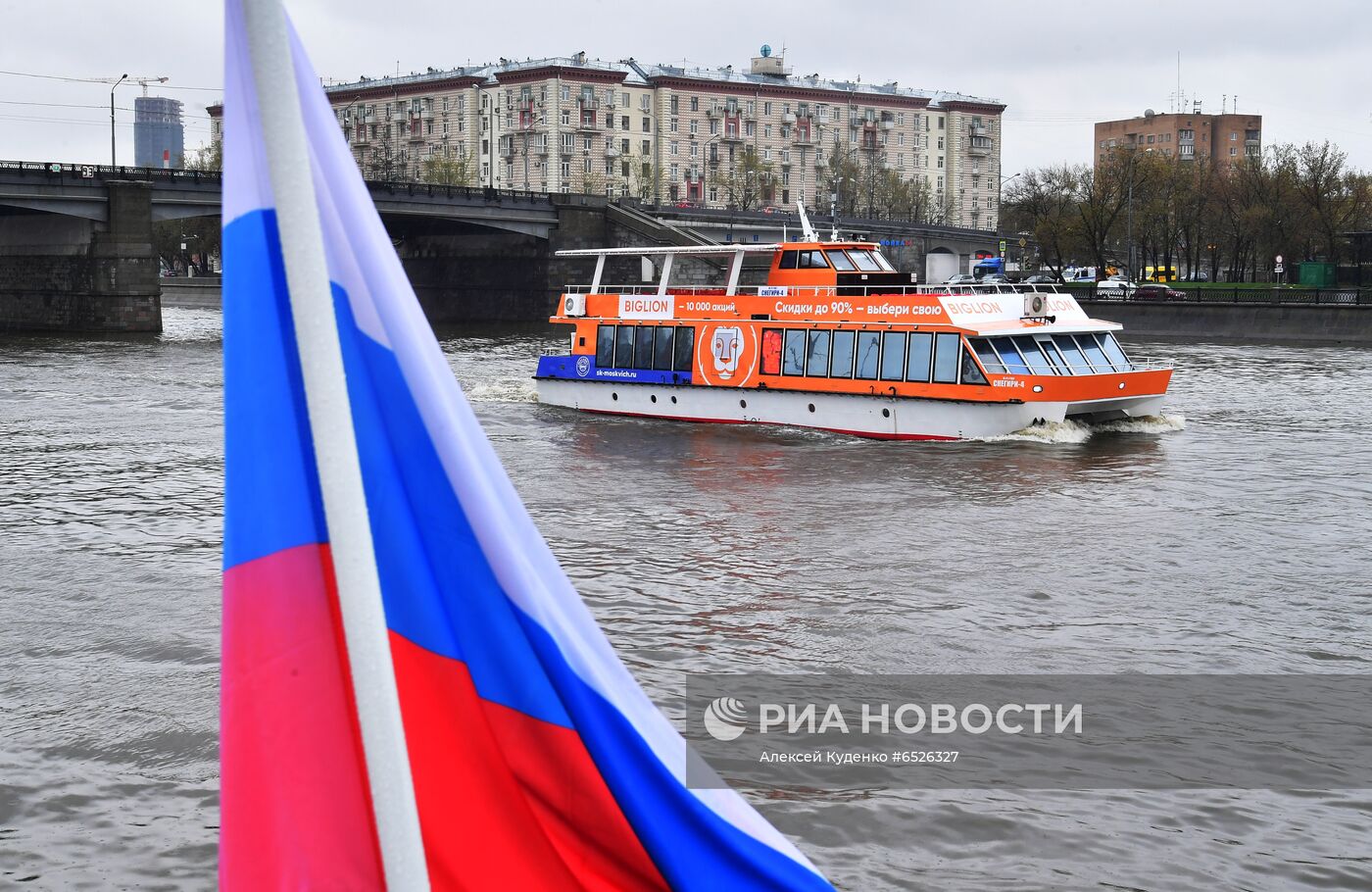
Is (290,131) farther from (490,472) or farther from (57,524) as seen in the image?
(57,524)

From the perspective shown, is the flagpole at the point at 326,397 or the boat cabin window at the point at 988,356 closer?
the flagpole at the point at 326,397

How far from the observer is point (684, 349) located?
2817 cm

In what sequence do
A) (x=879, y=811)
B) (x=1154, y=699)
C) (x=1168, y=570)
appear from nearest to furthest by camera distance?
(x=879, y=811) < (x=1154, y=699) < (x=1168, y=570)

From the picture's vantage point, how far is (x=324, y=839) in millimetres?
3090

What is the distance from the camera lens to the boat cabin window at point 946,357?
79.0ft

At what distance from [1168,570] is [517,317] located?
6408 cm

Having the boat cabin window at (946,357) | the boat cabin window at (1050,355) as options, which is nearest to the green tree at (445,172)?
the boat cabin window at (1050,355)

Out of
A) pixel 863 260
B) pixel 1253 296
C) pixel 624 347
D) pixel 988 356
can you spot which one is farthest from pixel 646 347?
pixel 1253 296

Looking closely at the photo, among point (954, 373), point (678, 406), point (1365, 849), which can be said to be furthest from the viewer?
point (678, 406)

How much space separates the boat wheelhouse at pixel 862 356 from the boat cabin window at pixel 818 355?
2cm

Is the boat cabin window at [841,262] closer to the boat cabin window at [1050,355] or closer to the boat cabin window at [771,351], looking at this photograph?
the boat cabin window at [771,351]

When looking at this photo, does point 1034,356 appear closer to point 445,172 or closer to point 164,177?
point 164,177

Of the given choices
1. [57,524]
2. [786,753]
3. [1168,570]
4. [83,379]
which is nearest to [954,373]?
[1168,570]

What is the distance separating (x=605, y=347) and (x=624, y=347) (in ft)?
1.95
